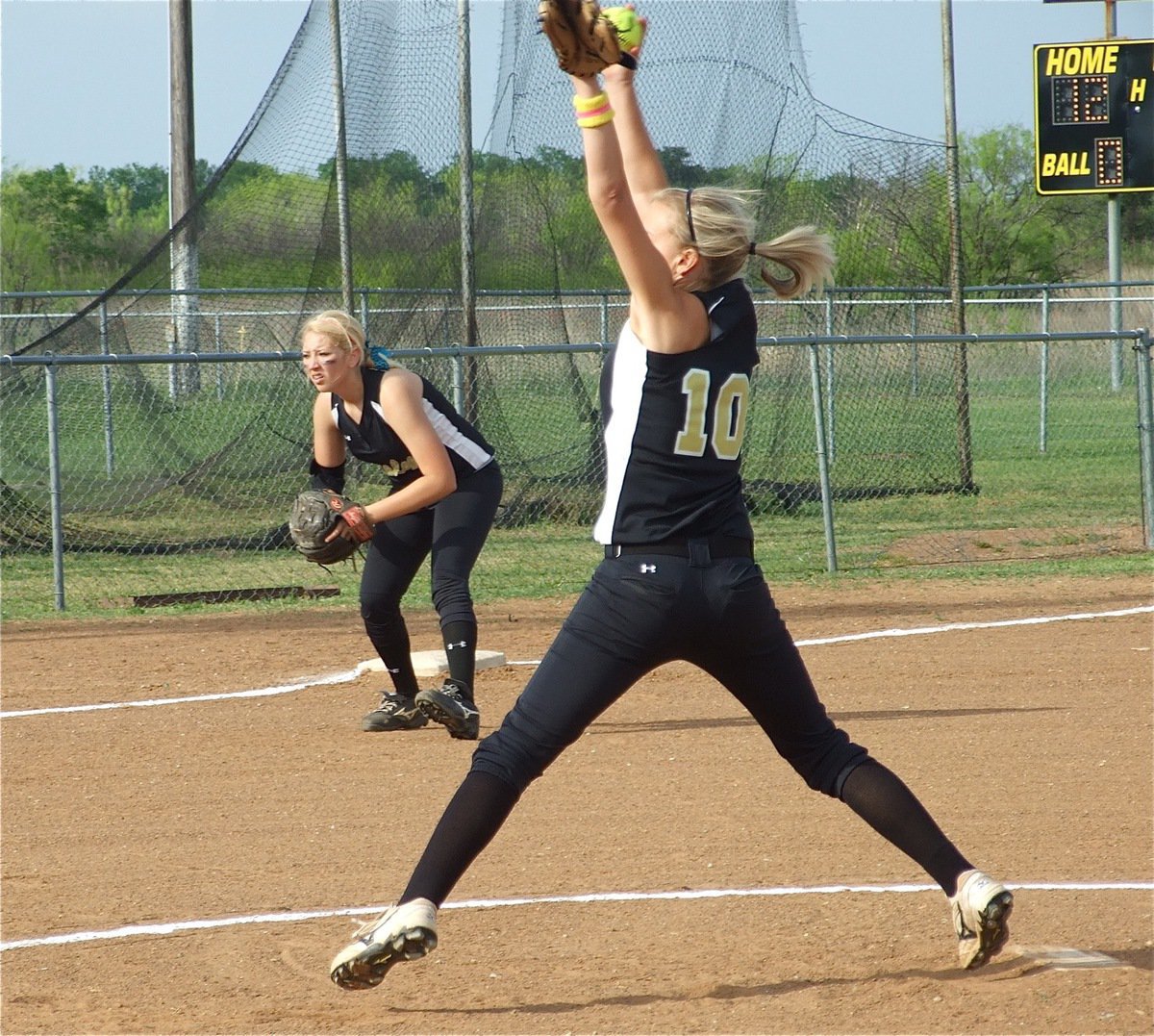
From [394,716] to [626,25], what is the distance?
4183 millimetres

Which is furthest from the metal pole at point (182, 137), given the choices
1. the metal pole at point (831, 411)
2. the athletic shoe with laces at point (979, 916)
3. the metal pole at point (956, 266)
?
the athletic shoe with laces at point (979, 916)

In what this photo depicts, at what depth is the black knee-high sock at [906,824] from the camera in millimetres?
3832

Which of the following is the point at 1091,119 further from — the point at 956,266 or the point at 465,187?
the point at 465,187

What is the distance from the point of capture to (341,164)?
13.5 meters

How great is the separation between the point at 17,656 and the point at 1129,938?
22.6ft

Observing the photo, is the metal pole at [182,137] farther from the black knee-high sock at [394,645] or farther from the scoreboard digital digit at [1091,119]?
the black knee-high sock at [394,645]

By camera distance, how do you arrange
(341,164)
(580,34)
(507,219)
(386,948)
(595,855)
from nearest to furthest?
(580,34) < (386,948) < (595,855) < (341,164) < (507,219)

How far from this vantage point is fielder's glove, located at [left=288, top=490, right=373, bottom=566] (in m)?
6.36

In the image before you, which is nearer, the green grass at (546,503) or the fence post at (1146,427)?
the green grass at (546,503)

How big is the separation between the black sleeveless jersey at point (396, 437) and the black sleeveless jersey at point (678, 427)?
2916 mm

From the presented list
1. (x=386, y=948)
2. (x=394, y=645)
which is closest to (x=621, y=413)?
(x=386, y=948)

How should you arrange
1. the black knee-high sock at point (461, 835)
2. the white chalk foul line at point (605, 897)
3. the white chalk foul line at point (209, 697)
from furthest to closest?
the white chalk foul line at point (209, 697)
the white chalk foul line at point (605, 897)
the black knee-high sock at point (461, 835)

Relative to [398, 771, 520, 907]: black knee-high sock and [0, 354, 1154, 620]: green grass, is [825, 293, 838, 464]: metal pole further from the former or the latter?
[398, 771, 520, 907]: black knee-high sock

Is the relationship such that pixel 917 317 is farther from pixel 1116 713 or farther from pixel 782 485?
pixel 1116 713
